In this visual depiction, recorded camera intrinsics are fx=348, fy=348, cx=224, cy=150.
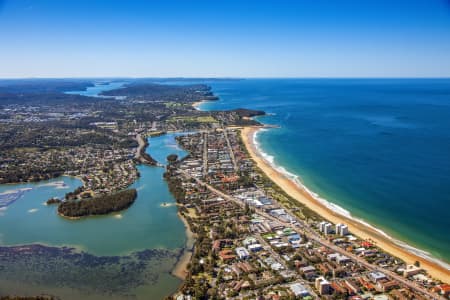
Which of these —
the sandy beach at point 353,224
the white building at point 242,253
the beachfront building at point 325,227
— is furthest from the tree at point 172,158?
the beachfront building at point 325,227

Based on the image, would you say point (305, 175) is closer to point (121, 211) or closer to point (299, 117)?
point (121, 211)

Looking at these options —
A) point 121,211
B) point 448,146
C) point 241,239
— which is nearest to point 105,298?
point 241,239

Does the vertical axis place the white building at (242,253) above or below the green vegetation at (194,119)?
below

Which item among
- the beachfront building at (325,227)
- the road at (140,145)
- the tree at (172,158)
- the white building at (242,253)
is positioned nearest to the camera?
the white building at (242,253)

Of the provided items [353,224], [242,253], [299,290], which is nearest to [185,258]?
[242,253]

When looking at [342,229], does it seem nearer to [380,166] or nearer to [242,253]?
[242,253]

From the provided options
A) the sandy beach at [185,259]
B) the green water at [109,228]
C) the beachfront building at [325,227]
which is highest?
the beachfront building at [325,227]

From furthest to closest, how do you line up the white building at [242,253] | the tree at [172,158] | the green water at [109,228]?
the tree at [172,158] < the green water at [109,228] < the white building at [242,253]

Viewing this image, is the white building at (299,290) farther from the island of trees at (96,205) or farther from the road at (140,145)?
the road at (140,145)
